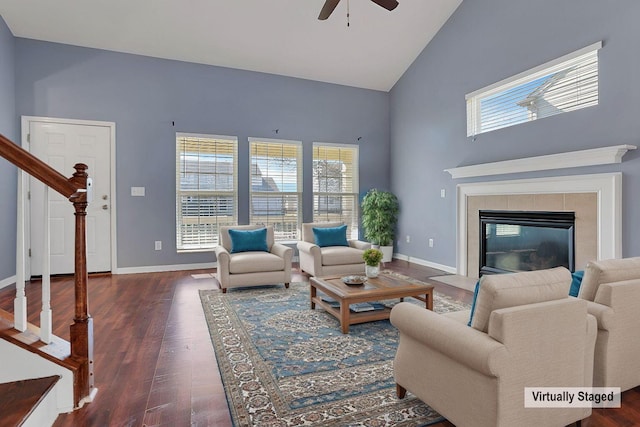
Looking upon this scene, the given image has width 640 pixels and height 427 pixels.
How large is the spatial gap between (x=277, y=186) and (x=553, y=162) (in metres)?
4.08

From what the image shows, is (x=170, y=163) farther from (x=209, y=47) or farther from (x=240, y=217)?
(x=209, y=47)

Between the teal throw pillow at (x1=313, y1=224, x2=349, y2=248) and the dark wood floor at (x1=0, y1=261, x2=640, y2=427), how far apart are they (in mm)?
1465

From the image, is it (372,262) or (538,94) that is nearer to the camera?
(372,262)

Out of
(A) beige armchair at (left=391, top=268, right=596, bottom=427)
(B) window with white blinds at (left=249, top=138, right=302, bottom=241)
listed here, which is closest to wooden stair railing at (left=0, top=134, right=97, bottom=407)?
→ (A) beige armchair at (left=391, top=268, right=596, bottom=427)

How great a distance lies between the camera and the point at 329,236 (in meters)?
5.12

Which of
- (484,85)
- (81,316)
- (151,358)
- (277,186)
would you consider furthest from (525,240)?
(81,316)

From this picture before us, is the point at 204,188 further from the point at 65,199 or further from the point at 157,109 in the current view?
the point at 65,199

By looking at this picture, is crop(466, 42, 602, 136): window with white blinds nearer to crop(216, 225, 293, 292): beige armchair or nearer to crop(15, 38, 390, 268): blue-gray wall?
crop(15, 38, 390, 268): blue-gray wall

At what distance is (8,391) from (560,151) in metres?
4.93

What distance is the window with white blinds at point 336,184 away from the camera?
21.7 feet

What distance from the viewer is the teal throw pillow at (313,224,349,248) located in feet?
16.7

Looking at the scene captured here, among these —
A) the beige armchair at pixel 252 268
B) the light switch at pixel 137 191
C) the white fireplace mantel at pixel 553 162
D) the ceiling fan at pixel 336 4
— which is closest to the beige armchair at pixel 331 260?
the beige armchair at pixel 252 268

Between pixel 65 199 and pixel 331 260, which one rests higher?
pixel 65 199

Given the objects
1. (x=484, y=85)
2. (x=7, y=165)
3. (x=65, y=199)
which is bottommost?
(x=65, y=199)
